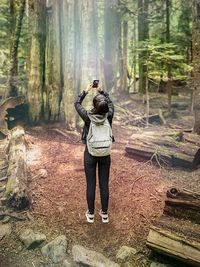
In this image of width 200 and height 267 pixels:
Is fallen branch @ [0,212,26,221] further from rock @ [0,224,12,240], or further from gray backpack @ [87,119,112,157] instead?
gray backpack @ [87,119,112,157]

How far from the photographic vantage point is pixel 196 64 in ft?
28.7

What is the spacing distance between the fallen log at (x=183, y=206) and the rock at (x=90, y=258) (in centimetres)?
125

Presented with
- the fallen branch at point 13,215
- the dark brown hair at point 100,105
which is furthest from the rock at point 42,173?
the dark brown hair at point 100,105

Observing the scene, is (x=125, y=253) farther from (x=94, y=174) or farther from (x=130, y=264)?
(x=94, y=174)

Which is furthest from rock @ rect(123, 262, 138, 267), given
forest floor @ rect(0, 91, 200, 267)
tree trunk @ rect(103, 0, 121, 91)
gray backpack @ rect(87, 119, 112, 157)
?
tree trunk @ rect(103, 0, 121, 91)

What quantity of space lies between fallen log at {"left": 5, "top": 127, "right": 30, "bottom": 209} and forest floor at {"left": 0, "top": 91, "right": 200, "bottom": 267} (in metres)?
0.29

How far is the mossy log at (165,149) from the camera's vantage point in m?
8.04

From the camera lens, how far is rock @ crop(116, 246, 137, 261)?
17.0 ft

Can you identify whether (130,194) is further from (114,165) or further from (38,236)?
(38,236)

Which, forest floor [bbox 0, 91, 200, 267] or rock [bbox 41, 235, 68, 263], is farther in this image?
forest floor [bbox 0, 91, 200, 267]

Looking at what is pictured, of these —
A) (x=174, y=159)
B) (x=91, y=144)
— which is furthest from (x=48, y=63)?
(x=91, y=144)

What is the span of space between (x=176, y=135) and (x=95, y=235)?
171 inches

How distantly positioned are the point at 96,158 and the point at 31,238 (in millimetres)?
1685

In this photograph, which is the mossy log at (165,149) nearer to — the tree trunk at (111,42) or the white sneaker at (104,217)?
the white sneaker at (104,217)
